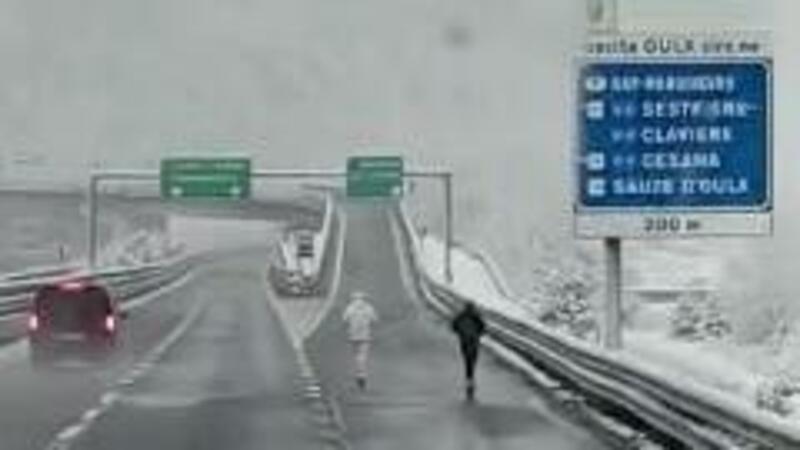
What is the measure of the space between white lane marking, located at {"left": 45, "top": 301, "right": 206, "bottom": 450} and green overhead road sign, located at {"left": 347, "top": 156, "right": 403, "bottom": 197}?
127 feet

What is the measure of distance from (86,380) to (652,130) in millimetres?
10121

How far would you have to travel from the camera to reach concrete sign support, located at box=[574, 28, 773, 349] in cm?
3192

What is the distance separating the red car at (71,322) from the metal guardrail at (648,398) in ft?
25.4

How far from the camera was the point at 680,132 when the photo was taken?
32.0m

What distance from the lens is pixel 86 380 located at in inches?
1377

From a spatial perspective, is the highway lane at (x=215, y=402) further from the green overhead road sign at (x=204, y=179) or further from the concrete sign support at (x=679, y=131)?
the green overhead road sign at (x=204, y=179)

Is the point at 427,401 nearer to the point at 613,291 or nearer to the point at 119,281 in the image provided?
the point at 613,291

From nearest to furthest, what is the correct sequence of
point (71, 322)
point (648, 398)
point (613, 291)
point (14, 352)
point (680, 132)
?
point (648, 398) < point (680, 132) < point (613, 291) < point (71, 322) < point (14, 352)

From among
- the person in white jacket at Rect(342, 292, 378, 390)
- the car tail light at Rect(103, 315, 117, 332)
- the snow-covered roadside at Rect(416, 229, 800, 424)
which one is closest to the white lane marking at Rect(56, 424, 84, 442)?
the snow-covered roadside at Rect(416, 229, 800, 424)

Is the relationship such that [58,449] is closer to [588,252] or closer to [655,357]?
[655,357]

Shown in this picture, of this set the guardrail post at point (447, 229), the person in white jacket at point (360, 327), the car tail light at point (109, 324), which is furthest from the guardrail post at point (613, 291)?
the guardrail post at point (447, 229)

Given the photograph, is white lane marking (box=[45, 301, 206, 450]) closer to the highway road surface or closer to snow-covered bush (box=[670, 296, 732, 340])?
the highway road surface

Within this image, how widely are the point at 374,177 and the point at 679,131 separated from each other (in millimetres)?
66531

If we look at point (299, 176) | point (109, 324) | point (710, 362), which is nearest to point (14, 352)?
point (109, 324)
